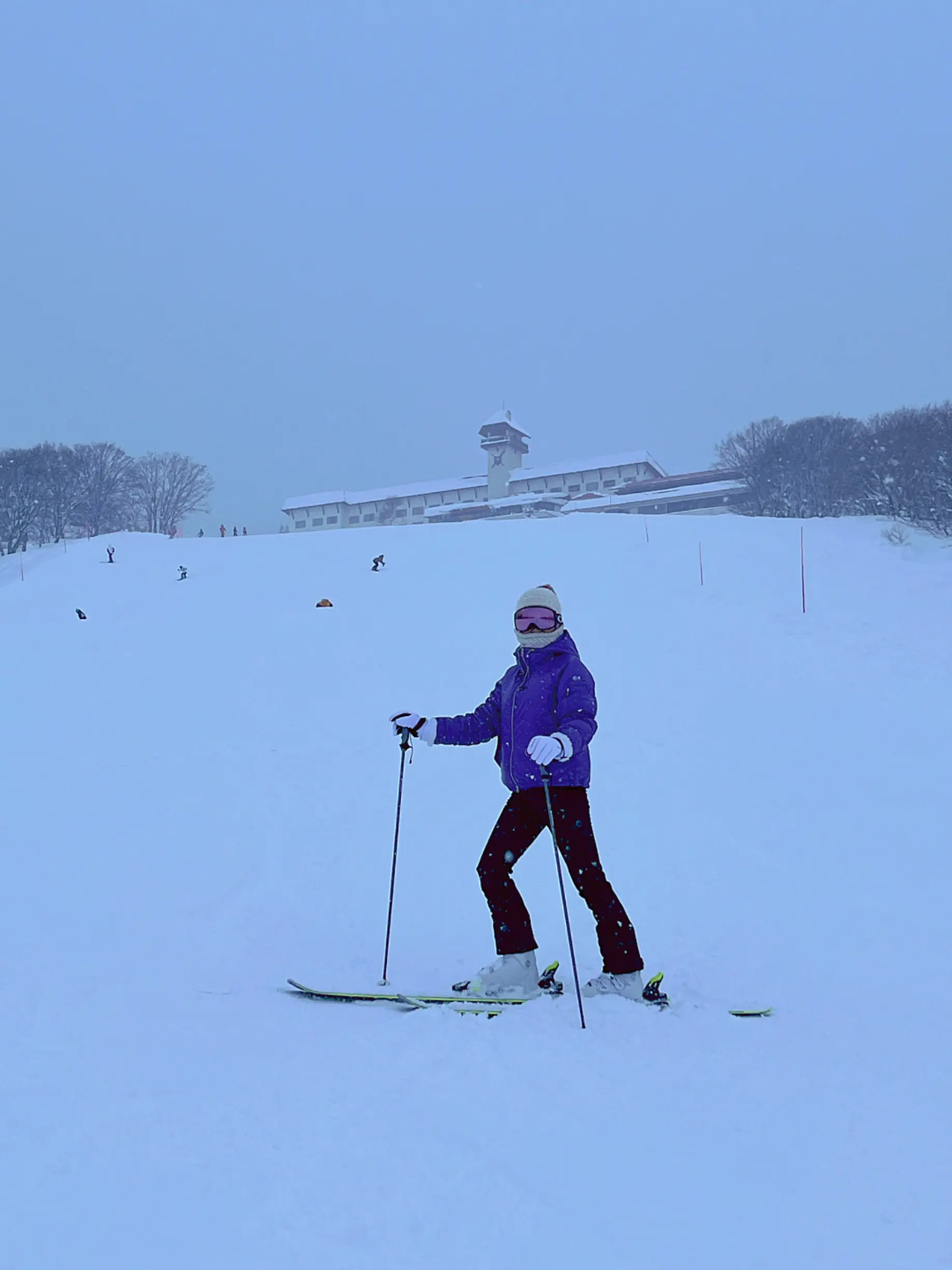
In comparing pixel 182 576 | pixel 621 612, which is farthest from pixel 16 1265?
pixel 182 576

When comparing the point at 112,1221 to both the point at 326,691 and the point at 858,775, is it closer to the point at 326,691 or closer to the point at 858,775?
the point at 858,775

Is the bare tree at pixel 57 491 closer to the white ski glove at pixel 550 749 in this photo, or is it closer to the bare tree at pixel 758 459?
the bare tree at pixel 758 459

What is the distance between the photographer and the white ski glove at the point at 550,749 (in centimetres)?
369

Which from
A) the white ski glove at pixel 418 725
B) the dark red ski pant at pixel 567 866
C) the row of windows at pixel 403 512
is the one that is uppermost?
the row of windows at pixel 403 512

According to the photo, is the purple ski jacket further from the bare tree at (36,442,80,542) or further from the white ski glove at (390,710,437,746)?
the bare tree at (36,442,80,542)

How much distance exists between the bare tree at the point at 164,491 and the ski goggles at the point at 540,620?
5464 cm

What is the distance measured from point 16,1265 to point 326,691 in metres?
9.44

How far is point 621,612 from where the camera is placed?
55.1 feet

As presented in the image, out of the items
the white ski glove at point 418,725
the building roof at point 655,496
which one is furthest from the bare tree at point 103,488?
the white ski glove at point 418,725

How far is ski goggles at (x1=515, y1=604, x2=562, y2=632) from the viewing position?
4.19 m

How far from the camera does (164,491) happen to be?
56.2 metres

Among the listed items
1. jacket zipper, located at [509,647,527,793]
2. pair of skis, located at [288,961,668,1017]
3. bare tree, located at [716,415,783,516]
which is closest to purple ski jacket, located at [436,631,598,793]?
jacket zipper, located at [509,647,527,793]

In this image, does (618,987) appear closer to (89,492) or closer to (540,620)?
(540,620)

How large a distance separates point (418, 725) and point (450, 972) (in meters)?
1.33
